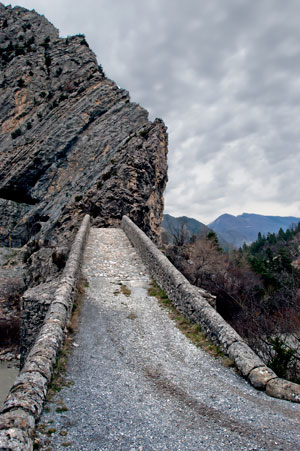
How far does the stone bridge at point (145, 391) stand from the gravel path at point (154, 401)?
2 cm

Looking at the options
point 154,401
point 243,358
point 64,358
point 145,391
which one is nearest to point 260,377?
point 243,358

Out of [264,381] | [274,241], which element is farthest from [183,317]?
[274,241]

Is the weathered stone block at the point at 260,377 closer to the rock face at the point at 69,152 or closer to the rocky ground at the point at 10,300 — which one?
the rock face at the point at 69,152

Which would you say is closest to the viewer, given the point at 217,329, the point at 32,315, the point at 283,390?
the point at 283,390

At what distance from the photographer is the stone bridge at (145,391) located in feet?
13.7

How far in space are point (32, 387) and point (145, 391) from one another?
202 cm

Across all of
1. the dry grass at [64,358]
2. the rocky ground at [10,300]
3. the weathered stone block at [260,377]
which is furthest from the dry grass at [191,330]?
the rocky ground at [10,300]

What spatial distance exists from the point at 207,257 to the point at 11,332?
76.0 ft

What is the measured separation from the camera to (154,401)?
17.1 ft

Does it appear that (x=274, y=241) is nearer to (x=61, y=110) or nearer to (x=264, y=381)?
(x=61, y=110)

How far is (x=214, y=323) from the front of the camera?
25.3 feet

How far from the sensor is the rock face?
90.9 ft

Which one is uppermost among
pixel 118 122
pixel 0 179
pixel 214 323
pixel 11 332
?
pixel 118 122

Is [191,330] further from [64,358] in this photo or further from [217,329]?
[64,358]
